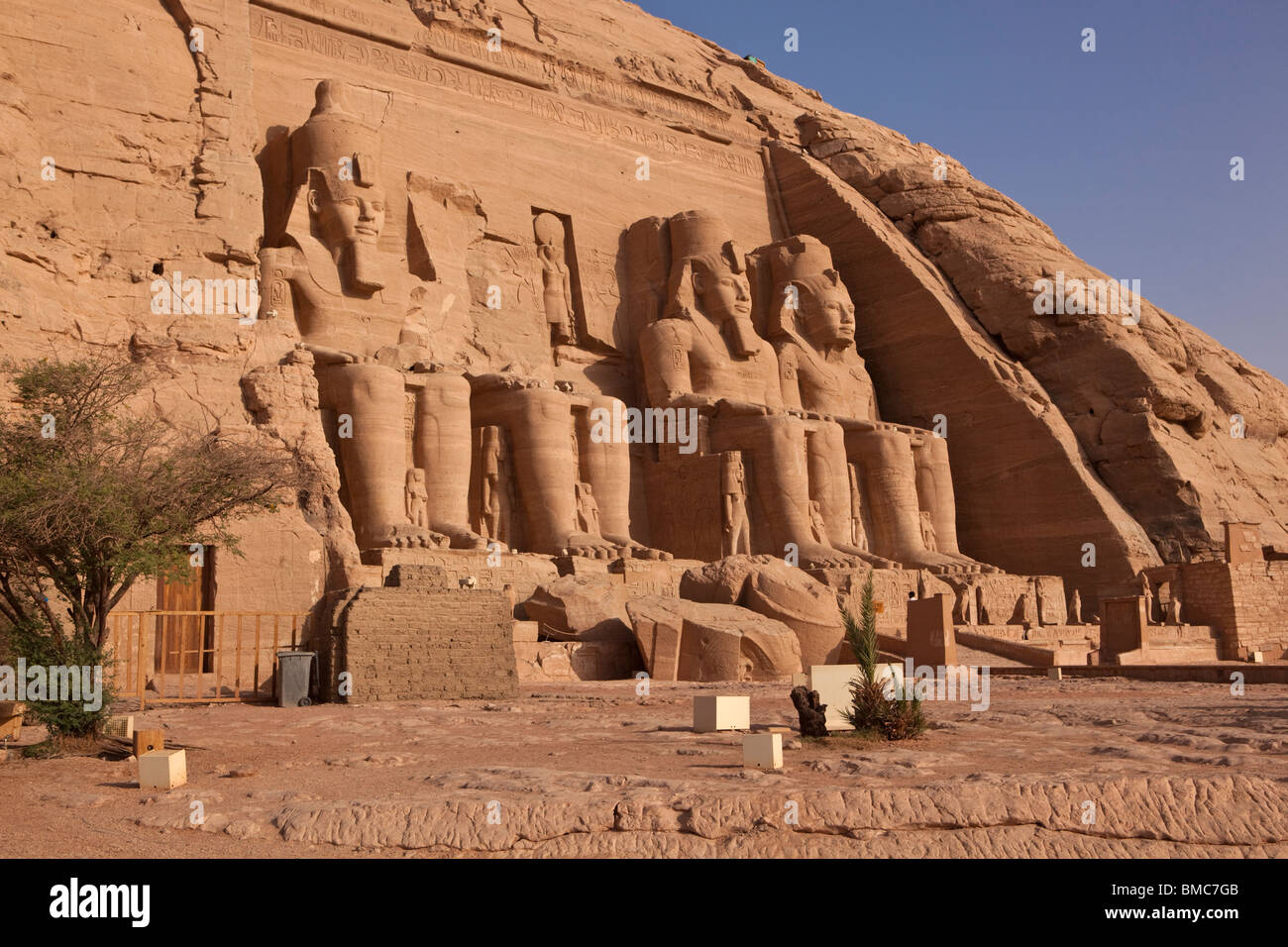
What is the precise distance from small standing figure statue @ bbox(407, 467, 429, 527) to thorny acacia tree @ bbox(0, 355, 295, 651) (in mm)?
5955

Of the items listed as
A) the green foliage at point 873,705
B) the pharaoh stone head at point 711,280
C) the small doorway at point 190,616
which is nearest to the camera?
the green foliage at point 873,705

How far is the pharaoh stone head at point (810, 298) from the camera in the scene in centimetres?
1898

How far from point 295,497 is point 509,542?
4.78 metres

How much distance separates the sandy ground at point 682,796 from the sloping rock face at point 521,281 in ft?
15.8

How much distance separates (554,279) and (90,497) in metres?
12.5

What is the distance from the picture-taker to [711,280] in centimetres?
1833

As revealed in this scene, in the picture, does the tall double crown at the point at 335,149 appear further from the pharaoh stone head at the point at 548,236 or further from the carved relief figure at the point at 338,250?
the pharaoh stone head at the point at 548,236

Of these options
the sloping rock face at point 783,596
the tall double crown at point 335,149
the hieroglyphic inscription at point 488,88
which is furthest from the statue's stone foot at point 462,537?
the hieroglyphic inscription at point 488,88

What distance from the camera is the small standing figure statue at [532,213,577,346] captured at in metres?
18.2

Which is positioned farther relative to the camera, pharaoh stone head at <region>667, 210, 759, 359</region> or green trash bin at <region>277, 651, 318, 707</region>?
pharaoh stone head at <region>667, 210, 759, 359</region>

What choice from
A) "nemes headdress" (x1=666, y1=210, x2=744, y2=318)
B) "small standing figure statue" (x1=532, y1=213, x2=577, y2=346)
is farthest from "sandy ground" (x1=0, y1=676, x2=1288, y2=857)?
"nemes headdress" (x1=666, y1=210, x2=744, y2=318)

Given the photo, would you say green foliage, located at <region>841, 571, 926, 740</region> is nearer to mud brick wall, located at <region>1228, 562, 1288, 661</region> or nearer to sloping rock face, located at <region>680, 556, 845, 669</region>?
sloping rock face, located at <region>680, 556, 845, 669</region>

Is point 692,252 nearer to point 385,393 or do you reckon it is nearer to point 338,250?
point 338,250

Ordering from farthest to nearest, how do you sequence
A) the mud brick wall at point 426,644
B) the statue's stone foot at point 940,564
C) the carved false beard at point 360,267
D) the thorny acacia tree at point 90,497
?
the statue's stone foot at point 940,564 < the carved false beard at point 360,267 < the mud brick wall at point 426,644 < the thorny acacia tree at point 90,497
